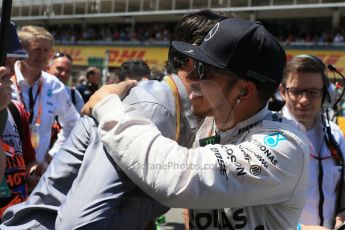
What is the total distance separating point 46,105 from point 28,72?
319mm

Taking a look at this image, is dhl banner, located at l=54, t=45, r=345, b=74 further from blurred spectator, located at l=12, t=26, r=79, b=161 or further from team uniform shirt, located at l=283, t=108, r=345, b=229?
team uniform shirt, located at l=283, t=108, r=345, b=229

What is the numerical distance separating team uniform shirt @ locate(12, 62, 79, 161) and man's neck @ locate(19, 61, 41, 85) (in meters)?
0.03

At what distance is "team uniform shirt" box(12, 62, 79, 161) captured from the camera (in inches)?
146

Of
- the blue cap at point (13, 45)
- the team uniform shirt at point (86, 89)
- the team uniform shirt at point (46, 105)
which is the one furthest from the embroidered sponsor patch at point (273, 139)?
the team uniform shirt at point (86, 89)

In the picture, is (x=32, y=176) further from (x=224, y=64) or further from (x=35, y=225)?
(x=224, y=64)

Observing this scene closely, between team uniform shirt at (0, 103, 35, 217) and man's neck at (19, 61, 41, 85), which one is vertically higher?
man's neck at (19, 61, 41, 85)

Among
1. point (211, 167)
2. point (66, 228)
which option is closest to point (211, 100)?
point (211, 167)

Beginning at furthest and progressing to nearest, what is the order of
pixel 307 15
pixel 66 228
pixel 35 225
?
pixel 307 15, pixel 35 225, pixel 66 228

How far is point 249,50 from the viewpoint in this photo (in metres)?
1.17

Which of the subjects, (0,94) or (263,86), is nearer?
(263,86)

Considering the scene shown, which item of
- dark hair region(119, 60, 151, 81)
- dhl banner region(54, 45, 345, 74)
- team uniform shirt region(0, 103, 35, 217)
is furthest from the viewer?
dhl banner region(54, 45, 345, 74)

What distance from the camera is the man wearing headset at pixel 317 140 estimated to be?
238 cm

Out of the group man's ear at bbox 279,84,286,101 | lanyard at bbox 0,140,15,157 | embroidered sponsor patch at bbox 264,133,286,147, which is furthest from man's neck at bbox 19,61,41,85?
embroidered sponsor patch at bbox 264,133,286,147

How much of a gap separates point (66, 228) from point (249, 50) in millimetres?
657
